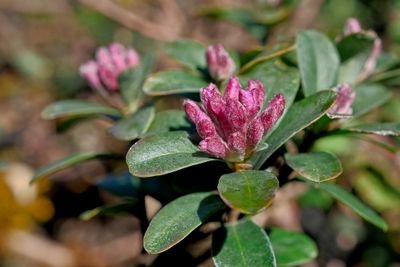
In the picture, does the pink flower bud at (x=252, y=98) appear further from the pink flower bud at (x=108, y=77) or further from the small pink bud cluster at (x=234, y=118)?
the pink flower bud at (x=108, y=77)

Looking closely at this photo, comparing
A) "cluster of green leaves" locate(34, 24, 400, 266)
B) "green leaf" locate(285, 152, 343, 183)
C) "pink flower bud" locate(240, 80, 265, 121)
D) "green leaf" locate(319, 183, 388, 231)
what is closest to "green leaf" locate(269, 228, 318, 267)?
"cluster of green leaves" locate(34, 24, 400, 266)

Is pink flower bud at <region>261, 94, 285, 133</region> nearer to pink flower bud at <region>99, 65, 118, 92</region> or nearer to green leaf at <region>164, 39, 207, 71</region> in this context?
green leaf at <region>164, 39, 207, 71</region>

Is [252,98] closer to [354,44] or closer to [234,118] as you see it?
[234,118]

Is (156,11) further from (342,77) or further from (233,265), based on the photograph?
(233,265)

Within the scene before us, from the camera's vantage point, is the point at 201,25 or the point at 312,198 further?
the point at 201,25

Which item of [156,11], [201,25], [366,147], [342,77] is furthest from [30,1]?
[342,77]

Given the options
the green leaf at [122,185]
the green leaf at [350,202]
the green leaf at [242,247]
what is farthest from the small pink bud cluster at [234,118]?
the green leaf at [122,185]
